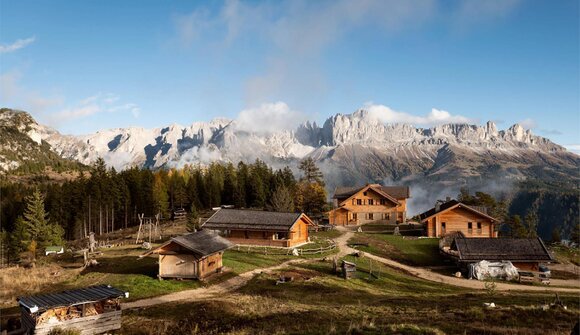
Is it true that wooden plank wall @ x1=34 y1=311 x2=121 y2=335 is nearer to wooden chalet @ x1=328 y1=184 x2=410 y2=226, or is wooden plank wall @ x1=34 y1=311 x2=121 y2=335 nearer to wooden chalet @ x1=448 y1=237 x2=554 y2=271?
wooden chalet @ x1=448 y1=237 x2=554 y2=271

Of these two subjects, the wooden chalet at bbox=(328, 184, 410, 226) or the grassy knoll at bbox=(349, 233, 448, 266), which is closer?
the grassy knoll at bbox=(349, 233, 448, 266)

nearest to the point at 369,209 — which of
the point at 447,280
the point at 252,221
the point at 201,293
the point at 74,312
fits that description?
the point at 252,221

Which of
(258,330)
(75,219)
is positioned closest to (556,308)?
(258,330)

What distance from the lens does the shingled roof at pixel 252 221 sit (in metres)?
55.6

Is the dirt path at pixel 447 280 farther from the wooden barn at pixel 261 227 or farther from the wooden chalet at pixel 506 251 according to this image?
the wooden barn at pixel 261 227

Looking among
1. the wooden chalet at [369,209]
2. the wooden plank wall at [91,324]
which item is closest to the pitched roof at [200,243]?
the wooden plank wall at [91,324]

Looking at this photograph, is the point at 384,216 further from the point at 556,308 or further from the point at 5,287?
the point at 5,287

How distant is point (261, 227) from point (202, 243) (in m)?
17.9

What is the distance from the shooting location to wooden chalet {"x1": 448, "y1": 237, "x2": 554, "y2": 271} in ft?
157

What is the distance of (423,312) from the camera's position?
2583 cm

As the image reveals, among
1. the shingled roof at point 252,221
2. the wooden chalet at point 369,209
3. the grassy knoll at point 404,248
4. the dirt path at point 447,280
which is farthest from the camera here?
the wooden chalet at point 369,209

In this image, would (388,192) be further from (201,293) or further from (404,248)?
(201,293)

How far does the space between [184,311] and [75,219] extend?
71852 mm

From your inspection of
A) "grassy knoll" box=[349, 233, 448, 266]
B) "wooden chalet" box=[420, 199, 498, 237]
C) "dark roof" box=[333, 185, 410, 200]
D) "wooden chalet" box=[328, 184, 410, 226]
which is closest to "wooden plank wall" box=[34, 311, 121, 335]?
"grassy knoll" box=[349, 233, 448, 266]
